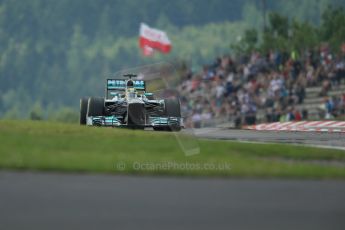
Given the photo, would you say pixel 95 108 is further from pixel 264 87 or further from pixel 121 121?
pixel 264 87

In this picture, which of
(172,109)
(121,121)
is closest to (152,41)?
(172,109)

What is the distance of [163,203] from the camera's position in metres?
10.6

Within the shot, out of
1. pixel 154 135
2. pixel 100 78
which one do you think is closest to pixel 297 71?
pixel 154 135

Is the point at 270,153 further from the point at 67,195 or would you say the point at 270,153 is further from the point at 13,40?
the point at 13,40

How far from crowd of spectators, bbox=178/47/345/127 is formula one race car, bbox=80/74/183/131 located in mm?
9231

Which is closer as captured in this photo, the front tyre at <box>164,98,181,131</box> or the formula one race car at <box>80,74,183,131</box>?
the formula one race car at <box>80,74,183,131</box>

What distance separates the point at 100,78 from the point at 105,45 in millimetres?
12467

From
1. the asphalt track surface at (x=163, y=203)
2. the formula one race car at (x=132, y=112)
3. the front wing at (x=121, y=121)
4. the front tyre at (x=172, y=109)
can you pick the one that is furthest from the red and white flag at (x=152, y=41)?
the asphalt track surface at (x=163, y=203)

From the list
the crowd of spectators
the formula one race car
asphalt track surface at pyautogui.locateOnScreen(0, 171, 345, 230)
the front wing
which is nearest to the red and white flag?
the crowd of spectators

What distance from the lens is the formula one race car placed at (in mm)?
25797

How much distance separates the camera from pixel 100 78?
7013 inches

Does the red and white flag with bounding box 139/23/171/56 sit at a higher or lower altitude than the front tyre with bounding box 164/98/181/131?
higher

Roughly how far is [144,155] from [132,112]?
1149 cm

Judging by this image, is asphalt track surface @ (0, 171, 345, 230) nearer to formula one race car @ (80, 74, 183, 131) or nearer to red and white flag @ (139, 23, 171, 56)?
formula one race car @ (80, 74, 183, 131)
